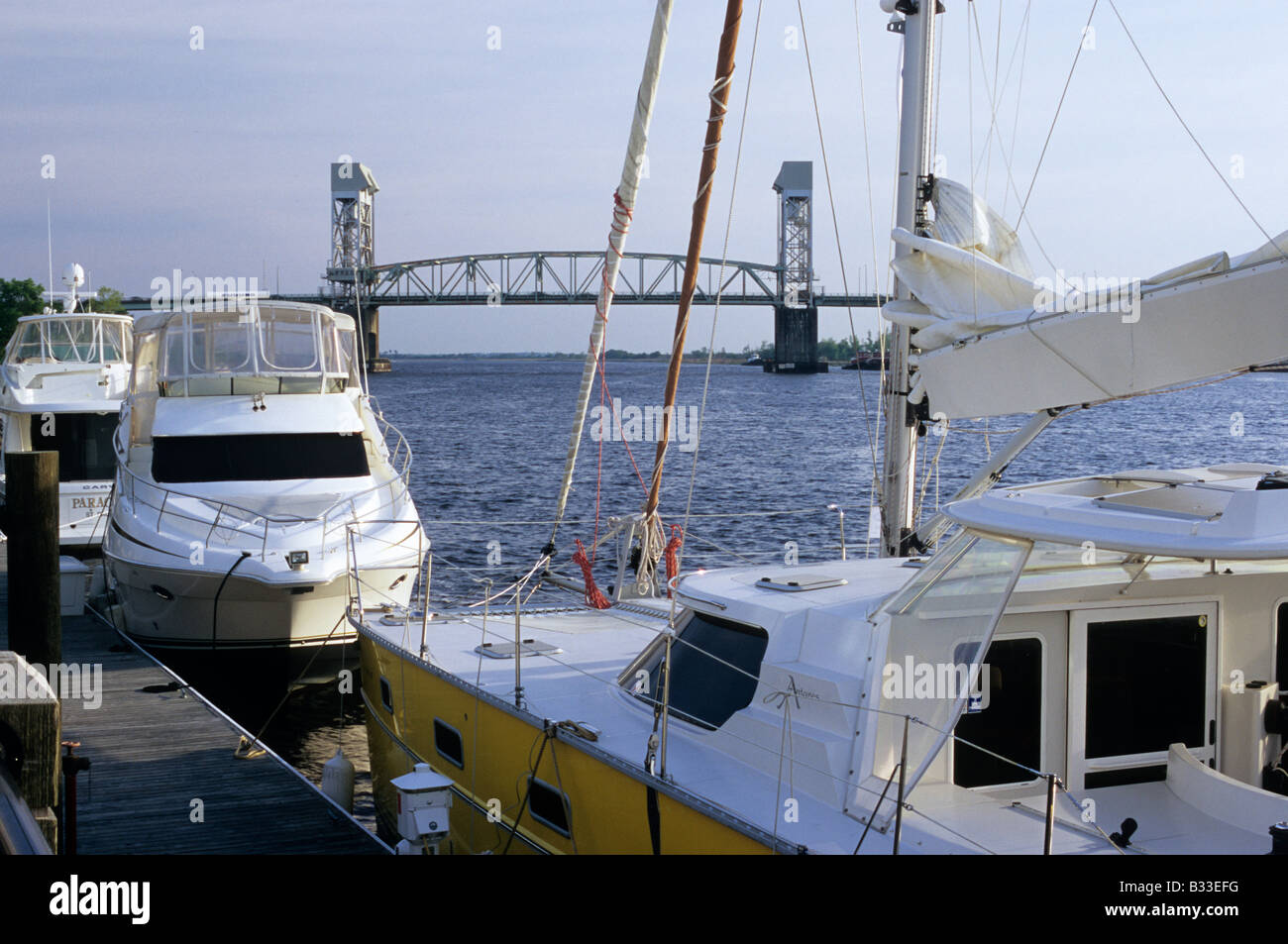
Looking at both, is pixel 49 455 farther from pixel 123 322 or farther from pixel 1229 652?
pixel 123 322

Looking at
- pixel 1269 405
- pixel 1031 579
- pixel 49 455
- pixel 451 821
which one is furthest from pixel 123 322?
pixel 1269 405

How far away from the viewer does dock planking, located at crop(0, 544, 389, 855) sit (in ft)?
24.7

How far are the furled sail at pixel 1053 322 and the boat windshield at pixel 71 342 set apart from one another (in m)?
17.3

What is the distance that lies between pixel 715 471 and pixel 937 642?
32827mm

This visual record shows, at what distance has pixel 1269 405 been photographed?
7012 centimetres

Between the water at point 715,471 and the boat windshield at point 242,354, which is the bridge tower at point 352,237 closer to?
the water at point 715,471

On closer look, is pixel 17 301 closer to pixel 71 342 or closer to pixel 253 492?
pixel 71 342

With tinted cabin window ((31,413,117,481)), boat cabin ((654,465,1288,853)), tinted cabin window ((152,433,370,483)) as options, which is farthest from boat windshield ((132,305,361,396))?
boat cabin ((654,465,1288,853))

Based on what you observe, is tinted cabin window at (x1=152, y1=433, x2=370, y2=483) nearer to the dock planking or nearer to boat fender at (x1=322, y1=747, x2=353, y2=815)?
the dock planking

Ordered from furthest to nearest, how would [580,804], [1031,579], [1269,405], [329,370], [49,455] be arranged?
[1269,405] → [329,370] → [49,455] → [580,804] → [1031,579]

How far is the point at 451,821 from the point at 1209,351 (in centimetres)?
515

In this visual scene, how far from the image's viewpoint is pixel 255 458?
45.3 feet

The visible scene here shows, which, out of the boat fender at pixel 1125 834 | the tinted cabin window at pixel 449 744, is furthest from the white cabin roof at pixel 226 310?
the boat fender at pixel 1125 834

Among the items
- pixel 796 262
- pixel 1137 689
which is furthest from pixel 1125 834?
pixel 796 262
